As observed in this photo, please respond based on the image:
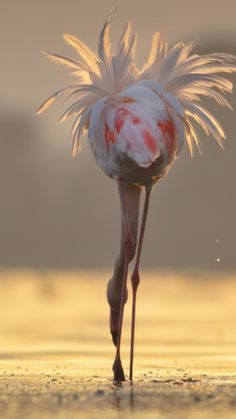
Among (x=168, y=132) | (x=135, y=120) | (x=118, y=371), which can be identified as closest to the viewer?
(x=118, y=371)

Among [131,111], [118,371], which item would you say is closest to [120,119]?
[131,111]

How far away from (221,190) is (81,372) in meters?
10.9

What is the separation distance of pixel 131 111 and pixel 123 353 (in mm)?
1987

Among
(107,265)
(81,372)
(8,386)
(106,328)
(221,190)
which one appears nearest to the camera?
(8,386)

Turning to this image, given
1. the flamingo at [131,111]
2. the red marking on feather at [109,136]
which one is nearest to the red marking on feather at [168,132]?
the flamingo at [131,111]

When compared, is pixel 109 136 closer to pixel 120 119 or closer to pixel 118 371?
pixel 120 119

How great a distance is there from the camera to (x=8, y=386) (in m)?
8.67

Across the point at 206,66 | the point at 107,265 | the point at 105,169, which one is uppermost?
the point at 206,66

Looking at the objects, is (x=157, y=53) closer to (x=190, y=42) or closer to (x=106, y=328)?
(x=190, y=42)

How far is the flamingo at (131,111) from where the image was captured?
9.70 metres

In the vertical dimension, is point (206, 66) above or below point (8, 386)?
above

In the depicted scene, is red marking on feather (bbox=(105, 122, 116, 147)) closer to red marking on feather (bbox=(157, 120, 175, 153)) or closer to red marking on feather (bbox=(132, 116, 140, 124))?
red marking on feather (bbox=(132, 116, 140, 124))

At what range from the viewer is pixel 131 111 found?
Result: 383 inches

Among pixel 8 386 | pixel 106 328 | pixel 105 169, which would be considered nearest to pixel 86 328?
pixel 106 328
